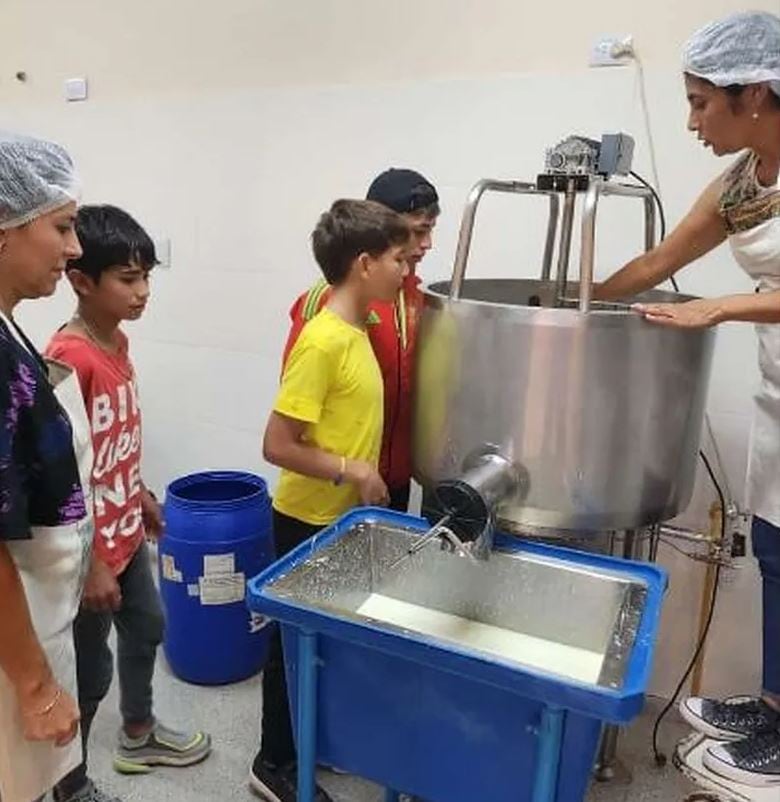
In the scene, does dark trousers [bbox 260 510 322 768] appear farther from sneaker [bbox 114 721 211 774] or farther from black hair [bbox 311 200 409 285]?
black hair [bbox 311 200 409 285]

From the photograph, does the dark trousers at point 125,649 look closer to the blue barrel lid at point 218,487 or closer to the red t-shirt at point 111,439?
the red t-shirt at point 111,439

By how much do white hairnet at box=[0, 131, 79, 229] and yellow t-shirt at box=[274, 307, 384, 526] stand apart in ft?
1.47

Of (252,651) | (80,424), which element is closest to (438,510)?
(80,424)

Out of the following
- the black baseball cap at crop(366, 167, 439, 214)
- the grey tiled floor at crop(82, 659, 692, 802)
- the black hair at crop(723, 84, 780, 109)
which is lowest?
the grey tiled floor at crop(82, 659, 692, 802)

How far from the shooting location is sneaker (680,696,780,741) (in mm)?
1464

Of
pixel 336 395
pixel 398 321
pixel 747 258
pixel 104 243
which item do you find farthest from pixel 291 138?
pixel 747 258

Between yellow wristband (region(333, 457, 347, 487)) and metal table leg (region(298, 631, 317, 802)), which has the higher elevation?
yellow wristband (region(333, 457, 347, 487))

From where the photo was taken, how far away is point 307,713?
1132 mm

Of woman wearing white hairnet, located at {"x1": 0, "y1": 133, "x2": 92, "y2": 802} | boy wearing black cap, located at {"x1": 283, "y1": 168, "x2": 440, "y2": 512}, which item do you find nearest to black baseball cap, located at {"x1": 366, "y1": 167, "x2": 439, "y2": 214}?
boy wearing black cap, located at {"x1": 283, "y1": 168, "x2": 440, "y2": 512}

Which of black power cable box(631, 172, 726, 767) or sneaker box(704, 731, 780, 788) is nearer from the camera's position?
sneaker box(704, 731, 780, 788)

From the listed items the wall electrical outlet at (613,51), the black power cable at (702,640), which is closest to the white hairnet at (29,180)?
the wall electrical outlet at (613,51)

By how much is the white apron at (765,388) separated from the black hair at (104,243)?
39.0 inches

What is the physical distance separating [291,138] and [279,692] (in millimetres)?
1342

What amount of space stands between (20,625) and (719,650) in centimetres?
153
